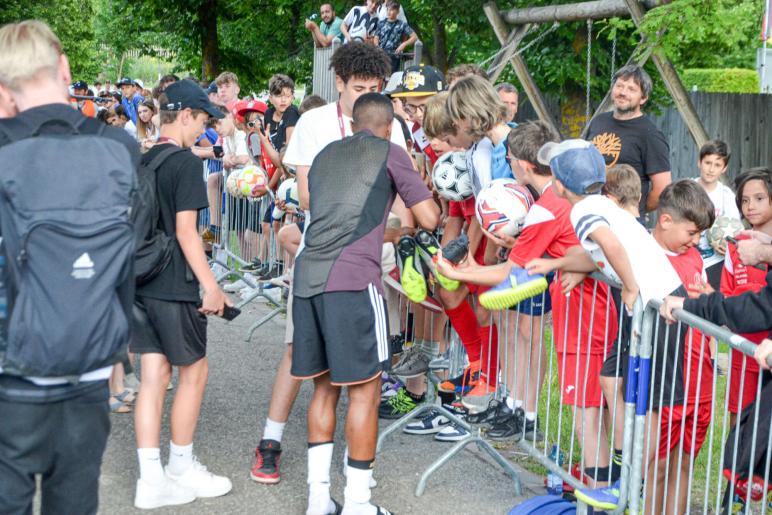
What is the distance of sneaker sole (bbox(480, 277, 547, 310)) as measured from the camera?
480 centimetres

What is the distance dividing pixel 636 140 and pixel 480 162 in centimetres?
200

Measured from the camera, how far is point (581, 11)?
1148 centimetres

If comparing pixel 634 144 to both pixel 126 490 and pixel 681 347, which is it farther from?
pixel 126 490

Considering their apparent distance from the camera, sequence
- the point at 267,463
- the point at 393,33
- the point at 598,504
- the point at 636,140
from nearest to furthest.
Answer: the point at 598,504 → the point at 267,463 → the point at 636,140 → the point at 393,33

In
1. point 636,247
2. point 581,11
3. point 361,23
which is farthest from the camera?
point 361,23

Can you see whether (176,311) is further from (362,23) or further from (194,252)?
(362,23)

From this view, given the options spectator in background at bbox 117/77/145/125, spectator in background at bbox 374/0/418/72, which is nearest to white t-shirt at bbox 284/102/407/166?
spectator in background at bbox 374/0/418/72

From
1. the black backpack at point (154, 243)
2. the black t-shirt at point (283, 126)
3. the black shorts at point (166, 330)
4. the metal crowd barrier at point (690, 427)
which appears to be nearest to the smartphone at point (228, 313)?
the black shorts at point (166, 330)

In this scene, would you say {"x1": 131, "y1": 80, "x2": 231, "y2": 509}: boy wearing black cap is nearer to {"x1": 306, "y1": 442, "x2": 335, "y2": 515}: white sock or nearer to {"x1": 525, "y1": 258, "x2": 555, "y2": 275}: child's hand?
{"x1": 306, "y1": 442, "x2": 335, "y2": 515}: white sock

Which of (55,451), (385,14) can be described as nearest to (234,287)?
(385,14)

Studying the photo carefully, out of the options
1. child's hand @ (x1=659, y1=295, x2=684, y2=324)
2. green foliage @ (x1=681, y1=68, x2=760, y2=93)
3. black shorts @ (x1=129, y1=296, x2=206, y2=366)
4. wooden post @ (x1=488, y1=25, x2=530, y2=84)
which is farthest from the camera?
green foliage @ (x1=681, y1=68, x2=760, y2=93)

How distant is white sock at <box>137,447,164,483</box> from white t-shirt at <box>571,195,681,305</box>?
2427 millimetres

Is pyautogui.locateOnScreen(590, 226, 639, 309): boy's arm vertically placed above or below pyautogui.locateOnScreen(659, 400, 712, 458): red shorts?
above

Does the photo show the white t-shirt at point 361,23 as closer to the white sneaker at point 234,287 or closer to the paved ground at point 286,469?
the white sneaker at point 234,287
